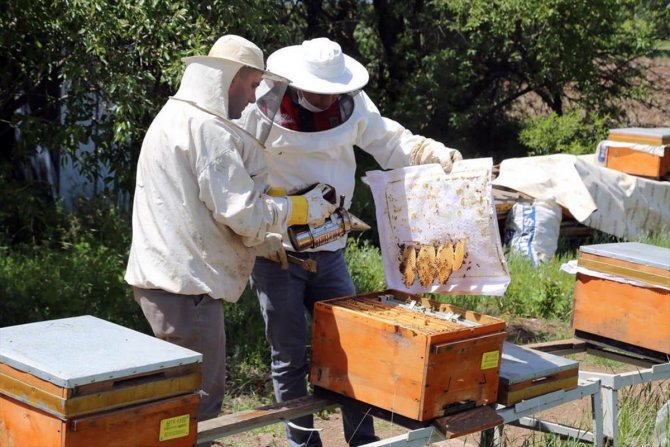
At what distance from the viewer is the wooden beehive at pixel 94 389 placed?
2.29 meters

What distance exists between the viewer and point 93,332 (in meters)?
2.64

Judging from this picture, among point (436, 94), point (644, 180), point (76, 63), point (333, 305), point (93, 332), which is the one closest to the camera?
point (93, 332)

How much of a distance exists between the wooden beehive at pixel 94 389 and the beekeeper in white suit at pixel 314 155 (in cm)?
97

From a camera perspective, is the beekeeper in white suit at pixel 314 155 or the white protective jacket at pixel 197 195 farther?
the beekeeper in white suit at pixel 314 155

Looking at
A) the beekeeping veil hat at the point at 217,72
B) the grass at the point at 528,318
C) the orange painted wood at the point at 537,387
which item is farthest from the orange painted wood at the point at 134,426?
the grass at the point at 528,318

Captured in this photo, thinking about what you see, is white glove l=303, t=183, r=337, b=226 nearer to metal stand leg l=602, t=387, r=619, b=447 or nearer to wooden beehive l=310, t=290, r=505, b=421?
wooden beehive l=310, t=290, r=505, b=421

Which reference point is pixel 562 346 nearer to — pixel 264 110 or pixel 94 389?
pixel 264 110

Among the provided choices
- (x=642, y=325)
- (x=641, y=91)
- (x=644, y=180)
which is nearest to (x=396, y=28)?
(x=641, y=91)

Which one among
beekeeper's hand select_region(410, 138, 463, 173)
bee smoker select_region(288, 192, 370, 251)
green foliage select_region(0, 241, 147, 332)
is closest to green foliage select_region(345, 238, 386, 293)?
green foliage select_region(0, 241, 147, 332)

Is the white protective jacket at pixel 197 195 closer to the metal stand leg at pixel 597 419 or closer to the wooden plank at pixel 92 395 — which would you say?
the wooden plank at pixel 92 395

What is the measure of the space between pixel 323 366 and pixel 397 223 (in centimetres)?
64

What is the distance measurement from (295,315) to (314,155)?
24.0 inches

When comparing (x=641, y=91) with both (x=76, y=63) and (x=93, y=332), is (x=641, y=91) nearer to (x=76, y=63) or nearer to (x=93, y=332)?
(x=76, y=63)

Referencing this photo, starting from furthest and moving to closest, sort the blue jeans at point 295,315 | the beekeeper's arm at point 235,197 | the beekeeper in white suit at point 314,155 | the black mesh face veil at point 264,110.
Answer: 1. the blue jeans at point 295,315
2. the beekeeper in white suit at point 314,155
3. the black mesh face veil at point 264,110
4. the beekeeper's arm at point 235,197
